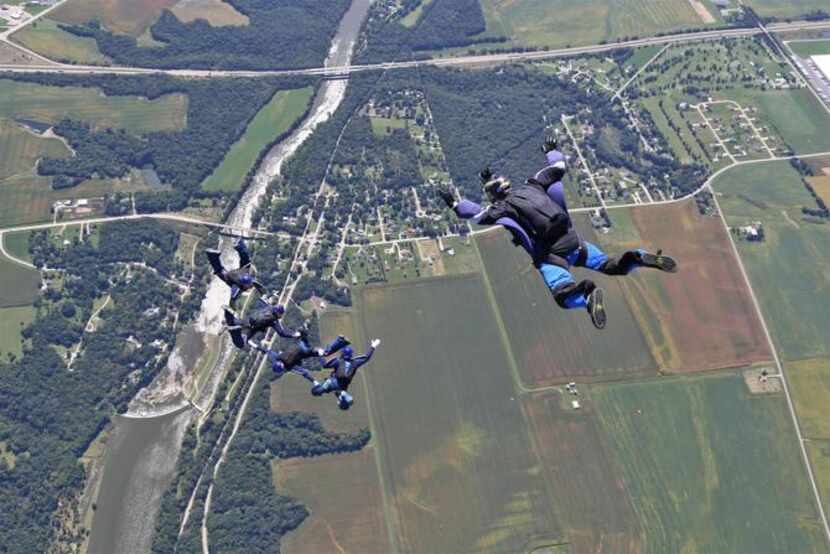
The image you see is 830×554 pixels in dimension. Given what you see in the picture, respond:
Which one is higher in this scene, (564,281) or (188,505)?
(564,281)

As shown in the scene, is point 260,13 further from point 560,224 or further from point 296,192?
point 560,224

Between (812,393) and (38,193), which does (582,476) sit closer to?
(812,393)

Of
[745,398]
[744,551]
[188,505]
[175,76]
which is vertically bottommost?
[744,551]

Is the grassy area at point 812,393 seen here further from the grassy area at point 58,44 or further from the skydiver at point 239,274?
the grassy area at point 58,44

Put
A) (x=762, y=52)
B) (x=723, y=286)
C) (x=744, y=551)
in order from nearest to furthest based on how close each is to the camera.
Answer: (x=744, y=551) < (x=723, y=286) < (x=762, y=52)

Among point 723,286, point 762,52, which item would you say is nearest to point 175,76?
point 723,286

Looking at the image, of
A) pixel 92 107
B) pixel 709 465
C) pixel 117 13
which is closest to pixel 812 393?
pixel 709 465

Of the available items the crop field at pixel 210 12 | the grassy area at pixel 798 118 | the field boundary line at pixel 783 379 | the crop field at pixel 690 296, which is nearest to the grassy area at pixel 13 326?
the crop field at pixel 210 12
